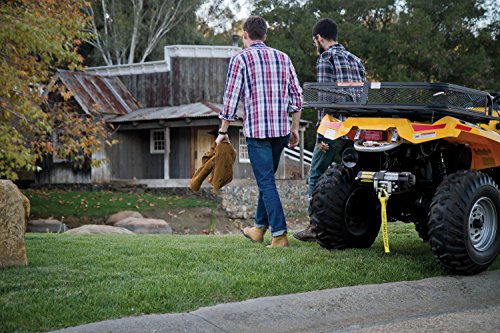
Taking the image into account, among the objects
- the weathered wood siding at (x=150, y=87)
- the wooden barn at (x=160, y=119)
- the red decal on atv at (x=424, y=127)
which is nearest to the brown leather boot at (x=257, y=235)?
the red decal on atv at (x=424, y=127)

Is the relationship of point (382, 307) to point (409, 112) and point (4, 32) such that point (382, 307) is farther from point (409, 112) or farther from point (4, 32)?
point (4, 32)

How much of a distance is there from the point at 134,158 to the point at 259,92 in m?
24.9

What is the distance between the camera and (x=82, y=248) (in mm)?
7508

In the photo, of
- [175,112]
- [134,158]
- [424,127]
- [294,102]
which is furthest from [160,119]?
[424,127]

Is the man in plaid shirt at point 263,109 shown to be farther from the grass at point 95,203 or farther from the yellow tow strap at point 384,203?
the grass at point 95,203

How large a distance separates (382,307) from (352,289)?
0.30 metres

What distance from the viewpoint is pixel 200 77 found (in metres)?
31.0

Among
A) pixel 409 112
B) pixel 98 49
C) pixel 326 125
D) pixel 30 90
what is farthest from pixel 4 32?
pixel 98 49

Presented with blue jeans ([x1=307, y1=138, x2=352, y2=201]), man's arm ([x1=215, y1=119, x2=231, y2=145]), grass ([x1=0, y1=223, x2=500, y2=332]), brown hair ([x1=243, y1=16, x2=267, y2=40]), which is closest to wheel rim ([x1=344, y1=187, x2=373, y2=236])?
grass ([x1=0, y1=223, x2=500, y2=332])

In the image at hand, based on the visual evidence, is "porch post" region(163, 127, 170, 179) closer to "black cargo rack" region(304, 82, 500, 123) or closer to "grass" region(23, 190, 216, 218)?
"grass" region(23, 190, 216, 218)

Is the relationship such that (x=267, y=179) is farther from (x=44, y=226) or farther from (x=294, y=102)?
(x=44, y=226)

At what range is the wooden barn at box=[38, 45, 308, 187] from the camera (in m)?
30.1

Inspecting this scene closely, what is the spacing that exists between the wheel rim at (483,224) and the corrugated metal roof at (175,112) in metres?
21.3

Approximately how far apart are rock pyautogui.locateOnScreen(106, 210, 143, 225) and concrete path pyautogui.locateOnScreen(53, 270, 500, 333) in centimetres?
1790
